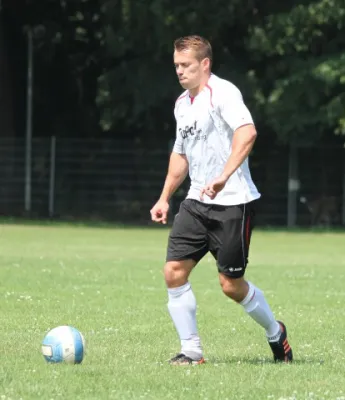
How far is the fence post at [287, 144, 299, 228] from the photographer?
117 feet

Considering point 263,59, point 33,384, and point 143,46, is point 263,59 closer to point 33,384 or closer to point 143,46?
point 143,46

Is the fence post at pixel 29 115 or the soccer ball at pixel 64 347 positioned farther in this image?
the fence post at pixel 29 115

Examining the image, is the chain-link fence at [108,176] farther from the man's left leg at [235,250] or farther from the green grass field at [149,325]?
the man's left leg at [235,250]

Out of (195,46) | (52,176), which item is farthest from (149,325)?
(52,176)

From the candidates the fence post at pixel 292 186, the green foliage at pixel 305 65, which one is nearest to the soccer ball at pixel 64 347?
the green foliage at pixel 305 65

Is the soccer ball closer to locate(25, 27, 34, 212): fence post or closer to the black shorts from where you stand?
the black shorts

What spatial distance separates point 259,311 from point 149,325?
264cm

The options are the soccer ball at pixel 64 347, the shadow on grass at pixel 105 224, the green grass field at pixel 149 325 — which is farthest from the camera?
the shadow on grass at pixel 105 224

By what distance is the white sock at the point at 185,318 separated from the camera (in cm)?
868

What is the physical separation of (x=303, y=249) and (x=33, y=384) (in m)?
17.2

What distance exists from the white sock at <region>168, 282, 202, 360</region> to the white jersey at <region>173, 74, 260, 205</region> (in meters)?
0.67

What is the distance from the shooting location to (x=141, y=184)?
3722 cm

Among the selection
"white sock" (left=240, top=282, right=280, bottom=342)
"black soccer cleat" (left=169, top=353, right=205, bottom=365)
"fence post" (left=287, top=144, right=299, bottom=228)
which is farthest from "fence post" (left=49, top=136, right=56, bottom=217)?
"black soccer cleat" (left=169, top=353, right=205, bottom=365)

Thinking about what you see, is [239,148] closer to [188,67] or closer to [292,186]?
[188,67]
